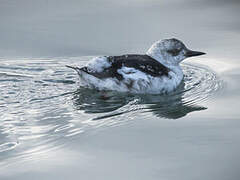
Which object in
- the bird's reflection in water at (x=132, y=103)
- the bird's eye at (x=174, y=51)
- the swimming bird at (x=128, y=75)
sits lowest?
the bird's reflection in water at (x=132, y=103)

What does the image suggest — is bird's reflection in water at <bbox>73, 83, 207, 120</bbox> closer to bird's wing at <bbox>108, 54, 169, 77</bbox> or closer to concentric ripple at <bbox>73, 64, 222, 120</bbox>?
concentric ripple at <bbox>73, 64, 222, 120</bbox>

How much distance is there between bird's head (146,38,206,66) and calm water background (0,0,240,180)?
0.90ft

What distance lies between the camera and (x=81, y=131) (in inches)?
241

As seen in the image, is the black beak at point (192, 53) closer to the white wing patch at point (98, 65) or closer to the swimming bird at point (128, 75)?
the swimming bird at point (128, 75)

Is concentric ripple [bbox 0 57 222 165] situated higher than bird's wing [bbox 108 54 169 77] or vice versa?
bird's wing [bbox 108 54 169 77]

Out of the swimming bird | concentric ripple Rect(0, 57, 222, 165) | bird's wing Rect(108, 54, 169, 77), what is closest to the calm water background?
concentric ripple Rect(0, 57, 222, 165)

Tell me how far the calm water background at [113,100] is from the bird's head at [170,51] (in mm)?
273

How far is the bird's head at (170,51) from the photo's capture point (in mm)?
8844

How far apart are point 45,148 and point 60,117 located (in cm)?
98

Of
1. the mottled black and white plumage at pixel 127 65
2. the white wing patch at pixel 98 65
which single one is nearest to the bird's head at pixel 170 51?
the mottled black and white plumage at pixel 127 65

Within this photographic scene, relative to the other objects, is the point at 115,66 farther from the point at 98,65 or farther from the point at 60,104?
the point at 60,104

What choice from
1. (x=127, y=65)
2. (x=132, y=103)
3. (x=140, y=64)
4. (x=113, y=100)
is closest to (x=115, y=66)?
(x=127, y=65)

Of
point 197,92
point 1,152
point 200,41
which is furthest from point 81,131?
point 200,41

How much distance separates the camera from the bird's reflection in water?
6.94 metres
